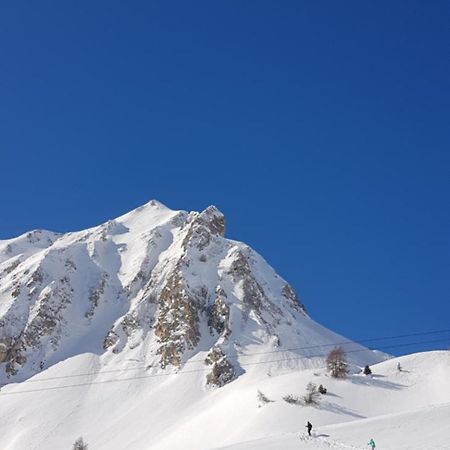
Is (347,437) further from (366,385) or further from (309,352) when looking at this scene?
(309,352)

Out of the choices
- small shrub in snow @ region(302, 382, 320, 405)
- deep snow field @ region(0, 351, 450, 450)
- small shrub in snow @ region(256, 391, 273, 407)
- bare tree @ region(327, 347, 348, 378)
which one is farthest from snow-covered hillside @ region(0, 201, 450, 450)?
small shrub in snow @ region(302, 382, 320, 405)

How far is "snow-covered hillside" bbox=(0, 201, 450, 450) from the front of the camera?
71312mm

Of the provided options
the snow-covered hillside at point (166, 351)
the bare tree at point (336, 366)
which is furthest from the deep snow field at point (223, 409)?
the bare tree at point (336, 366)

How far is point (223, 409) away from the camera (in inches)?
3086

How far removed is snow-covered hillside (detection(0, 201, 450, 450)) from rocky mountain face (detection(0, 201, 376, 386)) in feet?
1.00

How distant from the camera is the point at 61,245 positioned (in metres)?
158

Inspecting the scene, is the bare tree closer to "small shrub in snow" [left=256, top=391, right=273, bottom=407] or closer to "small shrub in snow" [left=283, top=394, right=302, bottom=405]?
"small shrub in snow" [left=283, top=394, right=302, bottom=405]

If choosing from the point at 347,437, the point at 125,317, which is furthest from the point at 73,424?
the point at 347,437

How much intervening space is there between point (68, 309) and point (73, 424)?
39633mm

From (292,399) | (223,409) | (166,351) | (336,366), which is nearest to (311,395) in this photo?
(292,399)

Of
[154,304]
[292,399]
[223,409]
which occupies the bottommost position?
[292,399]

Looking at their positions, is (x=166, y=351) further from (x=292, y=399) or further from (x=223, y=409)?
(x=292, y=399)

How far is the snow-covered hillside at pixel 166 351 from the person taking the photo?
7131 centimetres

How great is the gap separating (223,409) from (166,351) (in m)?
35.8
